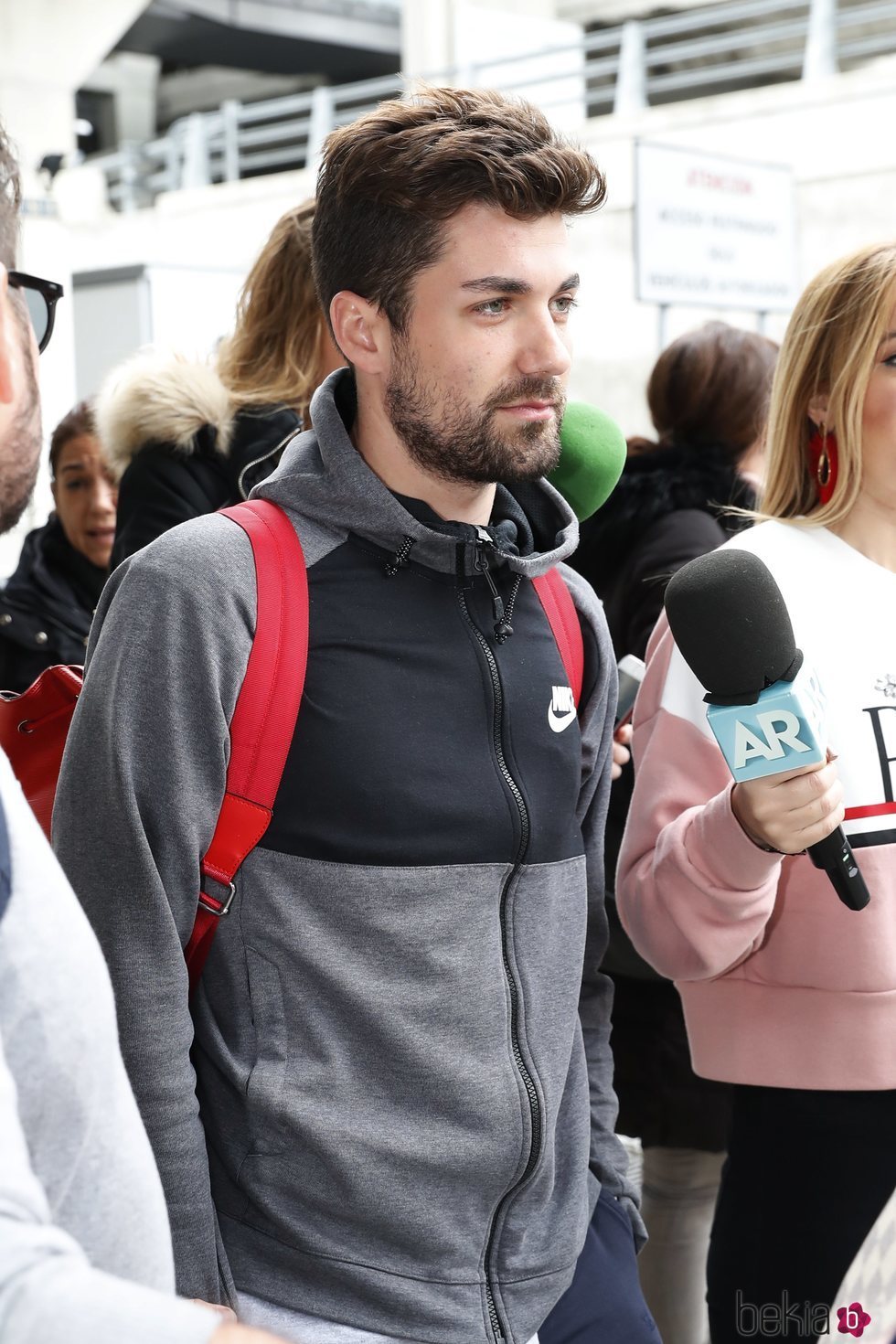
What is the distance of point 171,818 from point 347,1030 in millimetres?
301

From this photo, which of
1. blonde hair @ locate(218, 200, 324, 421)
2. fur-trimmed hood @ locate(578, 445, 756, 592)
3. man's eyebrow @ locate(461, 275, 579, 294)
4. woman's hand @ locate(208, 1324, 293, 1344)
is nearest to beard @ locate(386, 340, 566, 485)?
man's eyebrow @ locate(461, 275, 579, 294)

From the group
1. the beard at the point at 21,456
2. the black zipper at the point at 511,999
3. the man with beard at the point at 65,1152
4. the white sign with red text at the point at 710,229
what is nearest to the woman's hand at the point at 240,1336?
Result: the man with beard at the point at 65,1152

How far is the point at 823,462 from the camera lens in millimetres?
2248

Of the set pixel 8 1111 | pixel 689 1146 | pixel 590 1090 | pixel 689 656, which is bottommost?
pixel 689 1146

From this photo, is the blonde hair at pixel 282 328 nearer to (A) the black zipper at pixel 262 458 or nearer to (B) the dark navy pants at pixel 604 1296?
(A) the black zipper at pixel 262 458

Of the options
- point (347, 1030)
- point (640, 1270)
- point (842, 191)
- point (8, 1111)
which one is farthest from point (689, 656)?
point (842, 191)

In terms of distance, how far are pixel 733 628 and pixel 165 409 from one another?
1.49m

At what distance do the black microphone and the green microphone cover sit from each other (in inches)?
20.2

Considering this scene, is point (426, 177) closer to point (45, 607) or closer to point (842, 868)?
point (842, 868)

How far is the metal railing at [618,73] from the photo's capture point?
1608 centimetres

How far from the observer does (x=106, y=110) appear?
28844mm

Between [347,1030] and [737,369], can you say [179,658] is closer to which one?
[347,1030]

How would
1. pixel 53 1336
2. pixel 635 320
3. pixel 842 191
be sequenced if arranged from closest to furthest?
pixel 53 1336, pixel 842 191, pixel 635 320

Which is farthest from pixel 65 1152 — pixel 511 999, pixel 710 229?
pixel 710 229
